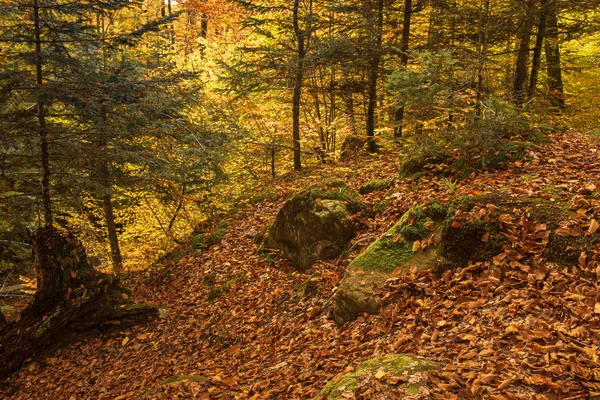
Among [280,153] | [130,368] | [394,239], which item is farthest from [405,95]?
[280,153]

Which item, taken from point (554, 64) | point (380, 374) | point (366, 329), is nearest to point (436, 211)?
point (366, 329)

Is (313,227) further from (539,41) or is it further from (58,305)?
(539,41)

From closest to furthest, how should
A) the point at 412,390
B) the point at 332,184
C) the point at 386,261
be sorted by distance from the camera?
the point at 412,390
the point at 386,261
the point at 332,184

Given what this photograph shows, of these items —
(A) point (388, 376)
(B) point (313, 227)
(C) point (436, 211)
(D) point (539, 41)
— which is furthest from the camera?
(D) point (539, 41)

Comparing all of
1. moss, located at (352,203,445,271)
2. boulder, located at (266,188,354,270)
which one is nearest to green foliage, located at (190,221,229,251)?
boulder, located at (266,188,354,270)

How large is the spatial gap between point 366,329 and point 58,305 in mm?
7347

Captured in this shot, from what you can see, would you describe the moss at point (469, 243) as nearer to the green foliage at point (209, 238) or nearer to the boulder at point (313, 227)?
the boulder at point (313, 227)

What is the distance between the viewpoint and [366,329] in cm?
507

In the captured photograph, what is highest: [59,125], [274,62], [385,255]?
[274,62]

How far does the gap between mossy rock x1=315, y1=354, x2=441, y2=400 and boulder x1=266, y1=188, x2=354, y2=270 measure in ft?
12.3

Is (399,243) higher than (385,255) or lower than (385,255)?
higher

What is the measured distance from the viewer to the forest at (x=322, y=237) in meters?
3.98

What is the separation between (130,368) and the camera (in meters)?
7.52

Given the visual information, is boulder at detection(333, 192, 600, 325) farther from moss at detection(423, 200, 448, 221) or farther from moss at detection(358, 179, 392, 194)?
moss at detection(358, 179, 392, 194)
